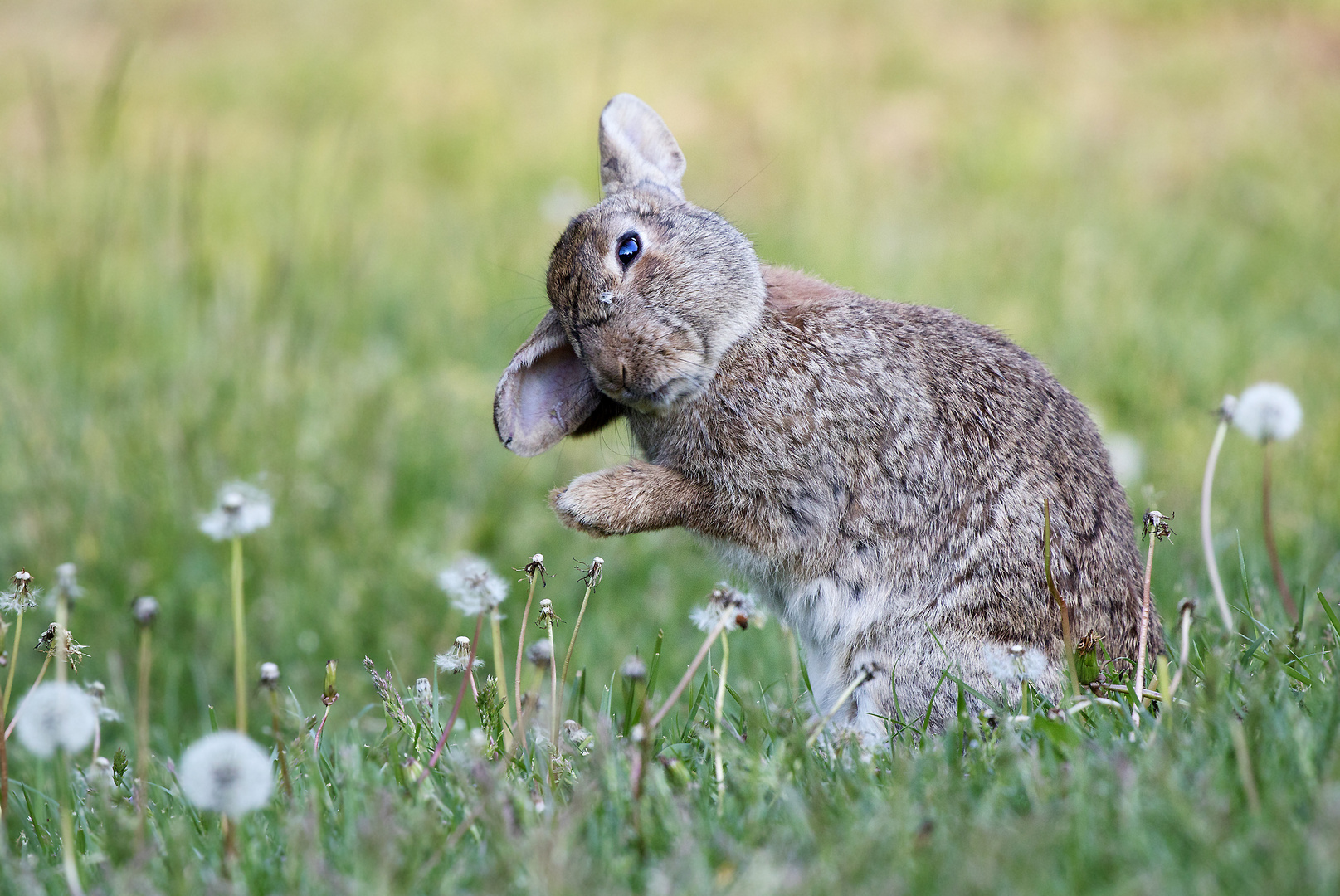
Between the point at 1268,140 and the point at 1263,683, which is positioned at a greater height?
the point at 1268,140

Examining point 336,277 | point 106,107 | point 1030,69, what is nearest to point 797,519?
point 106,107

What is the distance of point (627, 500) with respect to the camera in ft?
9.59

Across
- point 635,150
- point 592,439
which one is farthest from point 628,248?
point 592,439

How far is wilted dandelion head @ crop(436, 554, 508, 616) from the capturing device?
8.30ft

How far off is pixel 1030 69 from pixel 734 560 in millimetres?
7821

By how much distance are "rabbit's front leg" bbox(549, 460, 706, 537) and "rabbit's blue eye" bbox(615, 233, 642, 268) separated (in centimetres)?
50

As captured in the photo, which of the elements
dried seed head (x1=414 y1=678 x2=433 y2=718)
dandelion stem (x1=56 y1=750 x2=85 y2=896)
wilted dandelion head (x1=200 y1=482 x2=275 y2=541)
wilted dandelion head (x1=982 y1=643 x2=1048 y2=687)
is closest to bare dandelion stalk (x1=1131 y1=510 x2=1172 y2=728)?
wilted dandelion head (x1=982 y1=643 x2=1048 y2=687)

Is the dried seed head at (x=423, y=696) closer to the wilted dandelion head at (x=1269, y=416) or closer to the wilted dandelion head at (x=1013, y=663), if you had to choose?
the wilted dandelion head at (x=1013, y=663)

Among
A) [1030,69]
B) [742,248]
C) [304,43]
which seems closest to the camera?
[742,248]

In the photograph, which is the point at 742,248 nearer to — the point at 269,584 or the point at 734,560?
the point at 734,560

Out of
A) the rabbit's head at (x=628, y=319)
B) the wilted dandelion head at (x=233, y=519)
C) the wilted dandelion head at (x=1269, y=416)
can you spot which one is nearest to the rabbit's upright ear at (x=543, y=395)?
the rabbit's head at (x=628, y=319)

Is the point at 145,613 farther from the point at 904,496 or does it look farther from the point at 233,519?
the point at 904,496

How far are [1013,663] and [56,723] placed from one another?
1806mm

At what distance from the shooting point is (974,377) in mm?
3037
